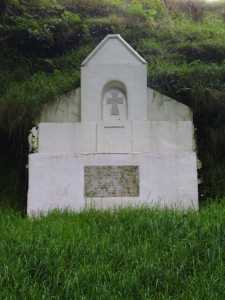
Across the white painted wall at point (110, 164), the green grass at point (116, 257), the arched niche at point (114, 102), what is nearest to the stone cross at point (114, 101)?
the arched niche at point (114, 102)

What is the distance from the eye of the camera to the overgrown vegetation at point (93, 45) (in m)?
11.1

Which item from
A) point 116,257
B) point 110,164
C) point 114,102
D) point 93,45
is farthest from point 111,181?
point 93,45

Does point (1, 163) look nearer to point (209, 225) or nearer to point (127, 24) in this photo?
point (209, 225)

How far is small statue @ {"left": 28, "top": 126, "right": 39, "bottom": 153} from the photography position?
1028 centimetres

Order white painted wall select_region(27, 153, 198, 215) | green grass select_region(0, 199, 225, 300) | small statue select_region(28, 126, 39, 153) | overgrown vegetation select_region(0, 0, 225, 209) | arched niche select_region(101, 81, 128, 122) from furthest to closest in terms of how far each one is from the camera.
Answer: overgrown vegetation select_region(0, 0, 225, 209)
arched niche select_region(101, 81, 128, 122)
small statue select_region(28, 126, 39, 153)
white painted wall select_region(27, 153, 198, 215)
green grass select_region(0, 199, 225, 300)

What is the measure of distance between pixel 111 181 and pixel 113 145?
2.44 feet

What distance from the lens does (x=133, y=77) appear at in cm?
1050

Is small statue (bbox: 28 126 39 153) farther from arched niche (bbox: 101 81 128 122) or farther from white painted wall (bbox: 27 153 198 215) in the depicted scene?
arched niche (bbox: 101 81 128 122)

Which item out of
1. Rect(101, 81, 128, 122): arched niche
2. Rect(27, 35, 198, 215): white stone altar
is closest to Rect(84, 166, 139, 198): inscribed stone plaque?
Rect(27, 35, 198, 215): white stone altar

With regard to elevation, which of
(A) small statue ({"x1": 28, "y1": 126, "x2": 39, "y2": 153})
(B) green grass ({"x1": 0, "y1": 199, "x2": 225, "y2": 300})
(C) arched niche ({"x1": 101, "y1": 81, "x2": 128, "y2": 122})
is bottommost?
(B) green grass ({"x1": 0, "y1": 199, "x2": 225, "y2": 300})

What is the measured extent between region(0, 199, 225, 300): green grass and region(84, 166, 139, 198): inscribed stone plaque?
116 cm

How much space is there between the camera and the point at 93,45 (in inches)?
600

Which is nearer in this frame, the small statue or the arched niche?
the small statue

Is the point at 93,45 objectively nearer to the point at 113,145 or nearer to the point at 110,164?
the point at 113,145
